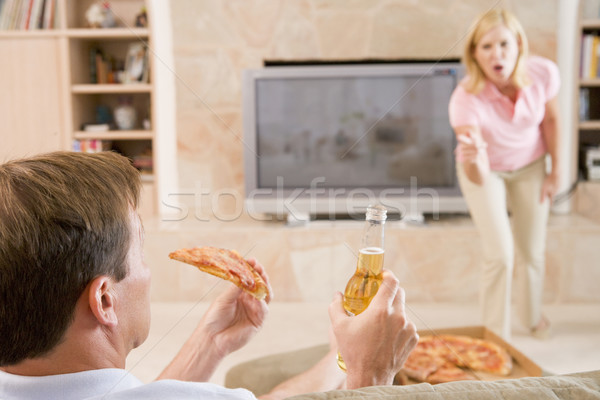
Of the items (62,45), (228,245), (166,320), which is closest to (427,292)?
(228,245)

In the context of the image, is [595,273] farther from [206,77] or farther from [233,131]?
[206,77]

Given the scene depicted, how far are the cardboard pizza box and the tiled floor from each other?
0.51 m

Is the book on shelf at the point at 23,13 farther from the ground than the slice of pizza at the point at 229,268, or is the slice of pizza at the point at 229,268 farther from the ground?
the book on shelf at the point at 23,13

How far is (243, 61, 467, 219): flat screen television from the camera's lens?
328 cm

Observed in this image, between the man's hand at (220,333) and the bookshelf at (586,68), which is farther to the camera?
the bookshelf at (586,68)

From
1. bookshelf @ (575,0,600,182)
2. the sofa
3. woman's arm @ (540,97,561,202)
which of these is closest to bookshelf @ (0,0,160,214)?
woman's arm @ (540,97,561,202)

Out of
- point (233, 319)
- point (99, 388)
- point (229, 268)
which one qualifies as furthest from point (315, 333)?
point (99, 388)

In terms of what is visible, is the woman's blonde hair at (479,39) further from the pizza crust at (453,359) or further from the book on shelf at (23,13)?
the book on shelf at (23,13)

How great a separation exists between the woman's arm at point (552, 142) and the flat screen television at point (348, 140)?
0.74 m

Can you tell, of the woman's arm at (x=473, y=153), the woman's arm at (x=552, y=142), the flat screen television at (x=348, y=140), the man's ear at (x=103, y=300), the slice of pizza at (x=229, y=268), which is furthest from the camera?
the flat screen television at (x=348, y=140)

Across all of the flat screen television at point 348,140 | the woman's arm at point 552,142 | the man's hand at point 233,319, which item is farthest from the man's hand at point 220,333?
the flat screen television at point 348,140

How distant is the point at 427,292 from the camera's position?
124 inches

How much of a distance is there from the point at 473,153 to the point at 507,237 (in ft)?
1.25

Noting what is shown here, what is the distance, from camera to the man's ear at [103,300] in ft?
2.36
